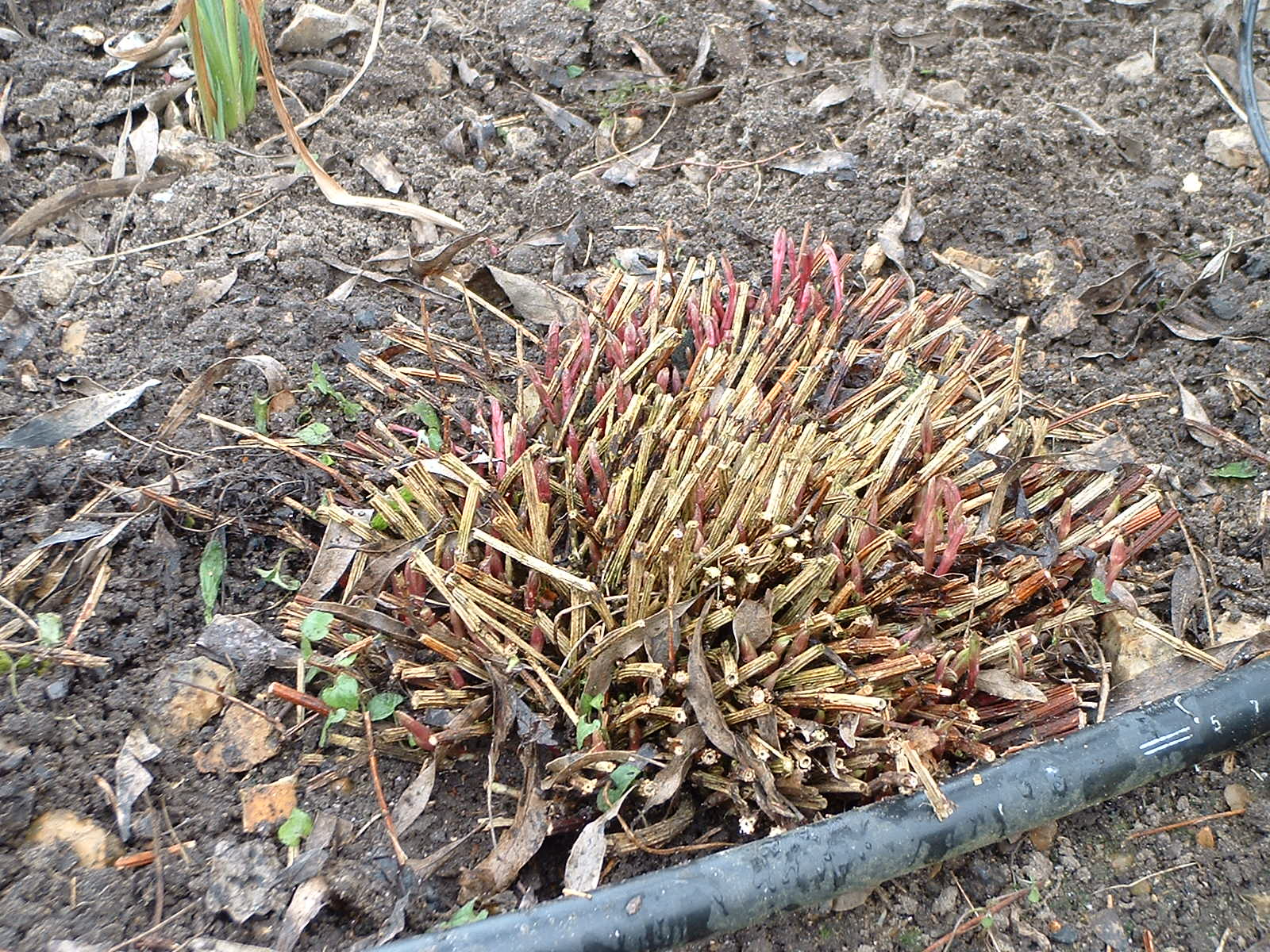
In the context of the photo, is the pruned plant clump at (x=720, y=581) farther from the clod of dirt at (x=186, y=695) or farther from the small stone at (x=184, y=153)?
the small stone at (x=184, y=153)

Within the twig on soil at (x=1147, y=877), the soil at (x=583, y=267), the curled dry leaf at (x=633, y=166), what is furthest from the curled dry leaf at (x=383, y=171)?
the twig on soil at (x=1147, y=877)

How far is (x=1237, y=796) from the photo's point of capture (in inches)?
70.4

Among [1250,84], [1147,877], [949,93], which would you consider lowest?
[1147,877]

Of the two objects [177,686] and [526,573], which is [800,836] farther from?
[177,686]

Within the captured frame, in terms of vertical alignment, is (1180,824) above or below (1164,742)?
below

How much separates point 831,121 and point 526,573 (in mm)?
1999

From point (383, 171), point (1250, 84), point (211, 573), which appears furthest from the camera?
point (1250, 84)

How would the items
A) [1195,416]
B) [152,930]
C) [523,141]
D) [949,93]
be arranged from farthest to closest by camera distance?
[949,93] < [523,141] < [1195,416] < [152,930]

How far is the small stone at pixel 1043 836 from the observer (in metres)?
1.71

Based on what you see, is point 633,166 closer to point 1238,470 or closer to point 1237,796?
point 1238,470

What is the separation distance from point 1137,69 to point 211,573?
3.25 m

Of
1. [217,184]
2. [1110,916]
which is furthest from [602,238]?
[1110,916]

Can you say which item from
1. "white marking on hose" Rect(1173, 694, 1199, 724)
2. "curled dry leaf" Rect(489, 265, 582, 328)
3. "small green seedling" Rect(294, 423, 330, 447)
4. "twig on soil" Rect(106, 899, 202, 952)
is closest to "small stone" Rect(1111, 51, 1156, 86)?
"curled dry leaf" Rect(489, 265, 582, 328)

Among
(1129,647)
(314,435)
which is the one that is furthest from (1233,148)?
(314,435)
